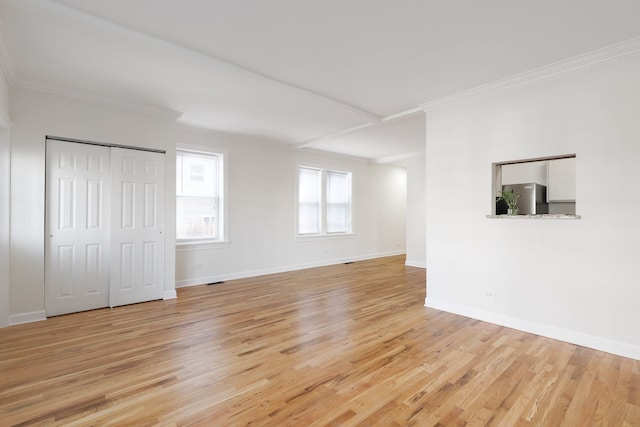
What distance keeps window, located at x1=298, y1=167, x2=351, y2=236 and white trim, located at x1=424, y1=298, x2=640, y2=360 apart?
382cm

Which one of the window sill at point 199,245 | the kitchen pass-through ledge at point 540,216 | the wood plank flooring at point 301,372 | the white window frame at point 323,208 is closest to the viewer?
the wood plank flooring at point 301,372

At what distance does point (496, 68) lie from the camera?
3.20m

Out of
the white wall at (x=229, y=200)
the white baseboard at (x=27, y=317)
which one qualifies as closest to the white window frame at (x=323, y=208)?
the white wall at (x=229, y=200)

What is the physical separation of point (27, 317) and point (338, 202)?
606cm

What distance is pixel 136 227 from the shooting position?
14.4 ft

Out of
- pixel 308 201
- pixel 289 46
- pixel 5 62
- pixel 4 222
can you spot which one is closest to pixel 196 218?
pixel 4 222

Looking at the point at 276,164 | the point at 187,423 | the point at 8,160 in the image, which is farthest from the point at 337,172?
the point at 187,423

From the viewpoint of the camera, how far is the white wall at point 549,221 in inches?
109

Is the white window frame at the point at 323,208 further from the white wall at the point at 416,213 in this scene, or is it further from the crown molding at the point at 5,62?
the crown molding at the point at 5,62

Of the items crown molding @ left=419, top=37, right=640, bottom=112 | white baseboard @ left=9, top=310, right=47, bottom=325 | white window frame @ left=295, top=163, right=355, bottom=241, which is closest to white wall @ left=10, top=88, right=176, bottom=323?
white baseboard @ left=9, top=310, right=47, bottom=325

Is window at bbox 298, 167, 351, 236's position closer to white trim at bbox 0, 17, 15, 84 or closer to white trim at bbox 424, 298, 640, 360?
white trim at bbox 424, 298, 640, 360

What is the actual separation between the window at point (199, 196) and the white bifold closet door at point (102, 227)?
3.00 feet

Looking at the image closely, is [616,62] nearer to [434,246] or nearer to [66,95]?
[434,246]

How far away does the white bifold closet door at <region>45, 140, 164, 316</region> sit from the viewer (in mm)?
3834
